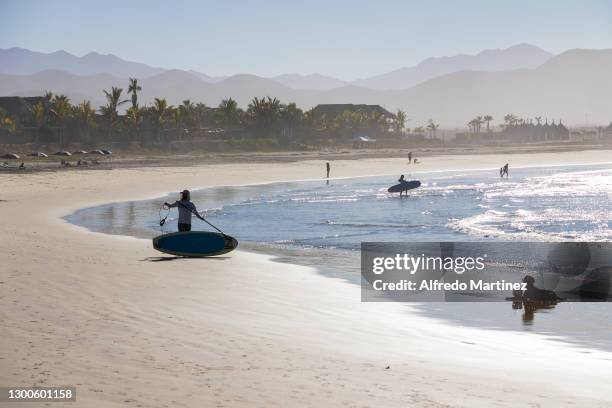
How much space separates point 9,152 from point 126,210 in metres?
50.4

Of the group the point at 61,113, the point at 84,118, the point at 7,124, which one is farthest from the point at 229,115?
the point at 7,124

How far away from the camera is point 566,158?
114062 mm

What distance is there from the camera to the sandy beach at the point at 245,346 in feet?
27.8

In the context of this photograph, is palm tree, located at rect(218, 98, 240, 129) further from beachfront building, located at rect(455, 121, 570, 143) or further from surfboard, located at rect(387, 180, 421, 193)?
beachfront building, located at rect(455, 121, 570, 143)

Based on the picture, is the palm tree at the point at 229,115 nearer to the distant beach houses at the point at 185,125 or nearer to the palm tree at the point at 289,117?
the distant beach houses at the point at 185,125

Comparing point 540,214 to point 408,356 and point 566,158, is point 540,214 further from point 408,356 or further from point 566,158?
point 566,158

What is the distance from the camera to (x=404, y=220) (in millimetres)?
35906

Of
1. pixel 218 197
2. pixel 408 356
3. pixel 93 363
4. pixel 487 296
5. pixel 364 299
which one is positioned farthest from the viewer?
pixel 218 197

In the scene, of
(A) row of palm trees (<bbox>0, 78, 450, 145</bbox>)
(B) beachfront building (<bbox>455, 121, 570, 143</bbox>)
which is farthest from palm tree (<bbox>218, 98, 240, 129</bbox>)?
(B) beachfront building (<bbox>455, 121, 570, 143</bbox>)

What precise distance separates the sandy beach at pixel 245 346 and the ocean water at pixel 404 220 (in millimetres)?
1352

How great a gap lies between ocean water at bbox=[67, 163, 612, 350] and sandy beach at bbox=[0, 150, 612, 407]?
1352 mm

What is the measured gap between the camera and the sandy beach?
8.48 meters

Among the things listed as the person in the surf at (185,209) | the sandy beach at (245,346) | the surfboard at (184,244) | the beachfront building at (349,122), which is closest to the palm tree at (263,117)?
the beachfront building at (349,122)

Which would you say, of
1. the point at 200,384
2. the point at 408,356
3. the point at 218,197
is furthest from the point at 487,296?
the point at 218,197
